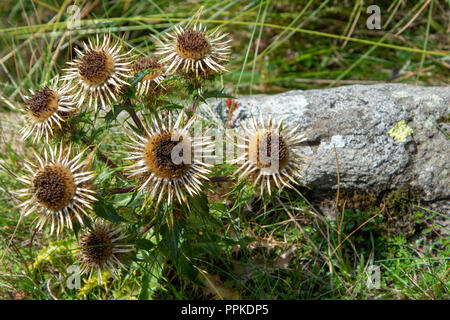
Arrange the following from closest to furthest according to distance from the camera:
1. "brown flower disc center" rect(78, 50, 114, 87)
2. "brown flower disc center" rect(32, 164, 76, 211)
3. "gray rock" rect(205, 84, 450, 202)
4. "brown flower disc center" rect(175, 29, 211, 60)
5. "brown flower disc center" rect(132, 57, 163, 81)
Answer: "brown flower disc center" rect(32, 164, 76, 211) < "brown flower disc center" rect(78, 50, 114, 87) < "brown flower disc center" rect(175, 29, 211, 60) < "brown flower disc center" rect(132, 57, 163, 81) < "gray rock" rect(205, 84, 450, 202)

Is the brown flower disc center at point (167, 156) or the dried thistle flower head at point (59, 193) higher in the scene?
the brown flower disc center at point (167, 156)

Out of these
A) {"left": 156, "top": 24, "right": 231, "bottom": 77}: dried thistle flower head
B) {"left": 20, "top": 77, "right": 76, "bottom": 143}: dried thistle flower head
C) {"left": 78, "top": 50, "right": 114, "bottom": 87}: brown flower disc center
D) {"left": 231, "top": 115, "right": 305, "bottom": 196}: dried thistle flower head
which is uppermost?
{"left": 156, "top": 24, "right": 231, "bottom": 77}: dried thistle flower head

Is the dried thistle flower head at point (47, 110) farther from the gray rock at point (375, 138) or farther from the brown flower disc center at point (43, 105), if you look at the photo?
the gray rock at point (375, 138)

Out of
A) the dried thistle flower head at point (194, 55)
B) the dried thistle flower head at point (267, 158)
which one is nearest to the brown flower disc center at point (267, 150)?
the dried thistle flower head at point (267, 158)

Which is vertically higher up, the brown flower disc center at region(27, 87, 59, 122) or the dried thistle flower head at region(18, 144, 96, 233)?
the brown flower disc center at region(27, 87, 59, 122)

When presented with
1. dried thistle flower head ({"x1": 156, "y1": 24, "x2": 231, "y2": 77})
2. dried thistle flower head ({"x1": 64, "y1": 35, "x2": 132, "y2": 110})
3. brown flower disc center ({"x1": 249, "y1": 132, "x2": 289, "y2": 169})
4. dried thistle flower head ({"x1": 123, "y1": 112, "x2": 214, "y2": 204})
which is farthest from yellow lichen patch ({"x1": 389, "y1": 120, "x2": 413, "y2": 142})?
dried thistle flower head ({"x1": 64, "y1": 35, "x2": 132, "y2": 110})

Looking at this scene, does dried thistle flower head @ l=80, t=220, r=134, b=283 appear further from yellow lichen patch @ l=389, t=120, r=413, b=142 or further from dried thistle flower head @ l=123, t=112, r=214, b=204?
yellow lichen patch @ l=389, t=120, r=413, b=142

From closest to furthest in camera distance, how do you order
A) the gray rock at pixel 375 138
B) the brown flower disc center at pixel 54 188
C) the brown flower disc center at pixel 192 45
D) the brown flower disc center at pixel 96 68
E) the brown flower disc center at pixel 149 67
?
the brown flower disc center at pixel 54 188
the brown flower disc center at pixel 96 68
the brown flower disc center at pixel 192 45
the brown flower disc center at pixel 149 67
the gray rock at pixel 375 138

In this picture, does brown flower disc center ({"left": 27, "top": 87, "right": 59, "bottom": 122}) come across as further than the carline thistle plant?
Yes
